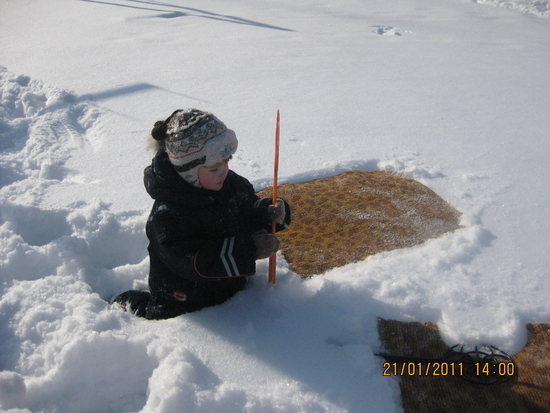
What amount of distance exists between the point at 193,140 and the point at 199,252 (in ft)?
1.30

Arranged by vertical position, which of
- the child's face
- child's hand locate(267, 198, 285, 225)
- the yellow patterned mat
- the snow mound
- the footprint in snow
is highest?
the snow mound

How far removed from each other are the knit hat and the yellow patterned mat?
27.2 inches

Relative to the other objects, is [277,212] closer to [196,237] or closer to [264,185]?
[196,237]

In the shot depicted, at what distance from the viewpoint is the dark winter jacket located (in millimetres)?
1627

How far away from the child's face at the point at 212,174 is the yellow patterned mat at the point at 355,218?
60 cm

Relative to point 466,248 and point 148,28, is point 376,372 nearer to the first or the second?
point 466,248

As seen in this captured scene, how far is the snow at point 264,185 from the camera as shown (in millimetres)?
1552

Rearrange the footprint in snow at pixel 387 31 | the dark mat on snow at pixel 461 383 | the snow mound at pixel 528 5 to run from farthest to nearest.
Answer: the snow mound at pixel 528 5
the footprint in snow at pixel 387 31
the dark mat on snow at pixel 461 383

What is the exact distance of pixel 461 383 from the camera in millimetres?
1542
